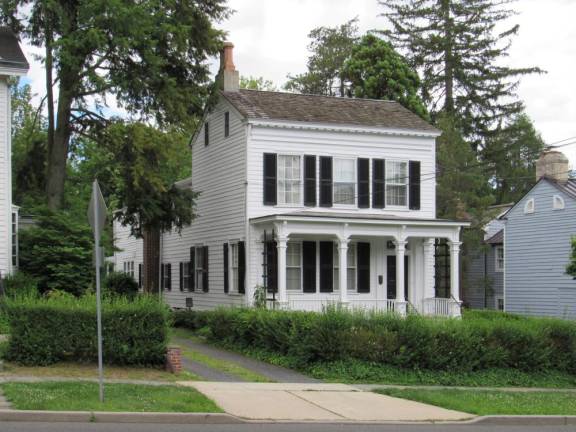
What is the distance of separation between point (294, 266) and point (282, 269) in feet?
7.10

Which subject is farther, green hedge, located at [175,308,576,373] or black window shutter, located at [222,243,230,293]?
black window shutter, located at [222,243,230,293]

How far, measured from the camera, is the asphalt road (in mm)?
10750

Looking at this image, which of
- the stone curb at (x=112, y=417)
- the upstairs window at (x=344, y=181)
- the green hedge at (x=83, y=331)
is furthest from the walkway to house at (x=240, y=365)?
the upstairs window at (x=344, y=181)

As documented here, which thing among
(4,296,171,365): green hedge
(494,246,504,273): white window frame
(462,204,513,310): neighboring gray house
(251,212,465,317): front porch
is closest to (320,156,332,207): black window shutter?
(251,212,465,317): front porch

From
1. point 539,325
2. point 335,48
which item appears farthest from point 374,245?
point 335,48

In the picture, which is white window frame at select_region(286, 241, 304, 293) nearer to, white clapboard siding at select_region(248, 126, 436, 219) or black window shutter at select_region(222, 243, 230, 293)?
white clapboard siding at select_region(248, 126, 436, 219)

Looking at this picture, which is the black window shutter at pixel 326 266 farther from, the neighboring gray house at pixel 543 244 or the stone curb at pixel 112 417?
the stone curb at pixel 112 417

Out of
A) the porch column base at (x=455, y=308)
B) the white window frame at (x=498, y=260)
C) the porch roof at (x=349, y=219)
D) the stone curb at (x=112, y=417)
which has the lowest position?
the stone curb at (x=112, y=417)

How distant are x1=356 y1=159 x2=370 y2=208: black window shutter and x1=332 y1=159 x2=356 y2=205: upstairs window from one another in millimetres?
197

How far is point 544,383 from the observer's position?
62.5 feet

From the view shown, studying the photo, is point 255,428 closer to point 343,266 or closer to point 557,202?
point 343,266

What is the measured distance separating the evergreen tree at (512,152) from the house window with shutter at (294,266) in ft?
101

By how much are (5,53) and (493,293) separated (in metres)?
29.1

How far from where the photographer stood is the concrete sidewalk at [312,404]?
1288 centimetres
